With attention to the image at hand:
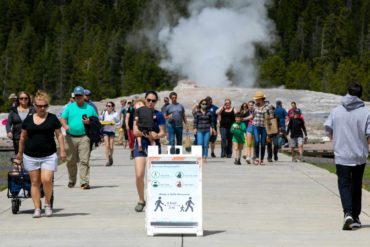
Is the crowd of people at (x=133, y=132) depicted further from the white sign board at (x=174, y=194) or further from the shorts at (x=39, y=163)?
the white sign board at (x=174, y=194)

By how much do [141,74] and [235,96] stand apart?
104424 millimetres

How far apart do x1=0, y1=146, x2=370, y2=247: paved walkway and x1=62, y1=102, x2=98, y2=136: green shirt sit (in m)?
0.92

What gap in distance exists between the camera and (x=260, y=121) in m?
21.9

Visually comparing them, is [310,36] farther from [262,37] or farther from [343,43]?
[262,37]

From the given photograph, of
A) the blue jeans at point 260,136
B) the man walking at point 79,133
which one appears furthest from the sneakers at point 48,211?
the blue jeans at point 260,136

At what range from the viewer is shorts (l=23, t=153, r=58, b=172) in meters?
11.7

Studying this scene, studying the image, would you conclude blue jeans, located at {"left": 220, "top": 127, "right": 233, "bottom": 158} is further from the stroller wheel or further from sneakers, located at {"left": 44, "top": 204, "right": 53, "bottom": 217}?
sneakers, located at {"left": 44, "top": 204, "right": 53, "bottom": 217}

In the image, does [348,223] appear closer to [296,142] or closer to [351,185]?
[351,185]

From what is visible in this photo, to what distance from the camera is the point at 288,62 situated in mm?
169000

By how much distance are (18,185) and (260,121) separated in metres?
10.5

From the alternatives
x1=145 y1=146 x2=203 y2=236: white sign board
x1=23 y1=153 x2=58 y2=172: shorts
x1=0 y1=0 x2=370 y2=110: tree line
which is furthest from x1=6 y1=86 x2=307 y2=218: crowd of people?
x1=0 y1=0 x2=370 y2=110: tree line

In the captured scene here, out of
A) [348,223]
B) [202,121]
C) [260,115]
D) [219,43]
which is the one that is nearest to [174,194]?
[348,223]

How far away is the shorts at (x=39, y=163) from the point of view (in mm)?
11664

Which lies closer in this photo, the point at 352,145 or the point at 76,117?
the point at 352,145
